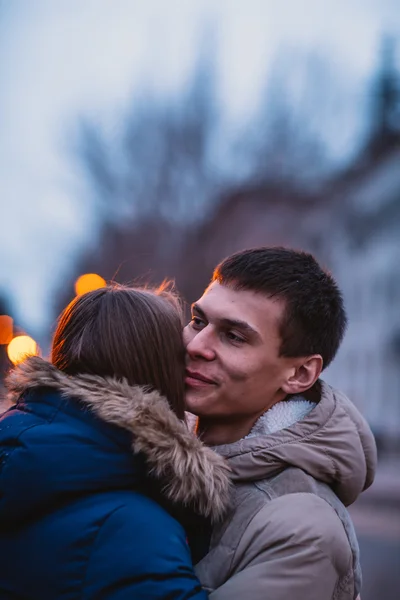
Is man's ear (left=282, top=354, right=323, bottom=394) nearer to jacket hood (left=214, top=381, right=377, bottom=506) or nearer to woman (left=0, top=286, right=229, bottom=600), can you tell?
jacket hood (left=214, top=381, right=377, bottom=506)

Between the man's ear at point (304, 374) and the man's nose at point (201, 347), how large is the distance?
1.27 ft

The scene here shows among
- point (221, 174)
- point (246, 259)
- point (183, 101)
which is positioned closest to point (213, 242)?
point (221, 174)

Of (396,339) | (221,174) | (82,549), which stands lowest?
(396,339)

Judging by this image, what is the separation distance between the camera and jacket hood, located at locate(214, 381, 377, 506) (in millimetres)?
2840

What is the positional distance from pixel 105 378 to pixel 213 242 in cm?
2917

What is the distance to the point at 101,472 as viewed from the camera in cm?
233

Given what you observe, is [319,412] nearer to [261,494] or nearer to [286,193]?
[261,494]

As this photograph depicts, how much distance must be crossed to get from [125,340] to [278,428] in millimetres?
852

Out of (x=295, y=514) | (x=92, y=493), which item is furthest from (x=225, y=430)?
(x=92, y=493)

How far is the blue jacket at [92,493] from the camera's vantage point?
221cm

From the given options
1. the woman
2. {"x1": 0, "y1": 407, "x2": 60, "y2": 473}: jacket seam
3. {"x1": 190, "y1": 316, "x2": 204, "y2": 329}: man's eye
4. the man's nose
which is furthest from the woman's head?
{"x1": 190, "y1": 316, "x2": 204, "y2": 329}: man's eye

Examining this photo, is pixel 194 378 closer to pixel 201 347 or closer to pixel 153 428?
pixel 201 347

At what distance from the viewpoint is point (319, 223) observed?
3416 cm

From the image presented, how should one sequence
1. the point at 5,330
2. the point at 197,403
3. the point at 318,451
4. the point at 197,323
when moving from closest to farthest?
the point at 318,451 → the point at 197,403 → the point at 197,323 → the point at 5,330
